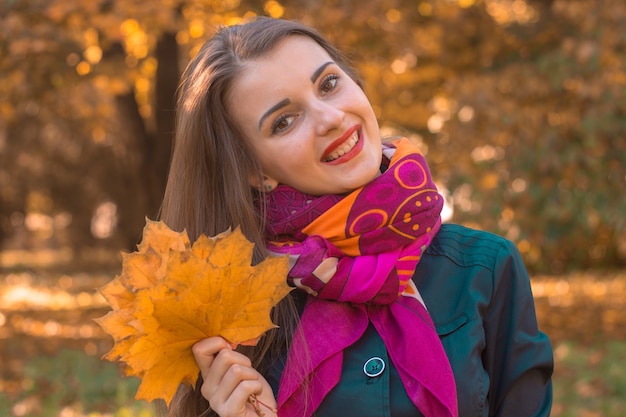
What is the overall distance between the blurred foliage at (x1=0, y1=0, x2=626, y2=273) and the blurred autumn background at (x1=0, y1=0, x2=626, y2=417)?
18 millimetres

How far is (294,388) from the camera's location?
209 centimetres

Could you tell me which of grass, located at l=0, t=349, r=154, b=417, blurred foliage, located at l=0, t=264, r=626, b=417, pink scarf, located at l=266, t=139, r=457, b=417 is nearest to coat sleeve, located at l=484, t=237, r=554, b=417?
pink scarf, located at l=266, t=139, r=457, b=417

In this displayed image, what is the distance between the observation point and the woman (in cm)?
213

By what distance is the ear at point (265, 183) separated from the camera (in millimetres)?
2344

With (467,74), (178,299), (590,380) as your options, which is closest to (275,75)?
(178,299)

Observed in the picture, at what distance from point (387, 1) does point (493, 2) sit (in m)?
2.62

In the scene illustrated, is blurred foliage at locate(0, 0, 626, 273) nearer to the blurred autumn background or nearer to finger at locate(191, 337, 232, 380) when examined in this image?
the blurred autumn background

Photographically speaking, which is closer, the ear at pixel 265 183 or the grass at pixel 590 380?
the ear at pixel 265 183

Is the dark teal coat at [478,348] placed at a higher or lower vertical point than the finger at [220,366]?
lower

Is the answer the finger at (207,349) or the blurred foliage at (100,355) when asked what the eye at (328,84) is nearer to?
the finger at (207,349)

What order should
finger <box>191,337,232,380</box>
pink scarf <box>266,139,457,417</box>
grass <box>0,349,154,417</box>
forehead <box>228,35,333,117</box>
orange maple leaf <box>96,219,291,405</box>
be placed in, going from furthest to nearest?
grass <box>0,349,154,417</box>, forehead <box>228,35,333,117</box>, pink scarf <box>266,139,457,417</box>, finger <box>191,337,232,380</box>, orange maple leaf <box>96,219,291,405</box>

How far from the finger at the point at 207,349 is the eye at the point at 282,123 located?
0.60 m

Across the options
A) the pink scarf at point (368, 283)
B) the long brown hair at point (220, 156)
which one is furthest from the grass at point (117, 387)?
the pink scarf at point (368, 283)

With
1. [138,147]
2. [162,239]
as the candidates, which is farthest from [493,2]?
[162,239]
